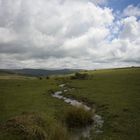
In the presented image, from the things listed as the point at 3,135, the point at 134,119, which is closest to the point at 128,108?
the point at 134,119

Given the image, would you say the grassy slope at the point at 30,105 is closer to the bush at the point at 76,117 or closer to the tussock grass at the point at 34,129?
the tussock grass at the point at 34,129

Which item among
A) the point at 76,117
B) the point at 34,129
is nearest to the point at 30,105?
the point at 76,117

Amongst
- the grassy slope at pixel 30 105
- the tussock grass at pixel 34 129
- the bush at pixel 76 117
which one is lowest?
the grassy slope at pixel 30 105

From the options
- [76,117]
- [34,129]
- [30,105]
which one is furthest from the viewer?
[30,105]

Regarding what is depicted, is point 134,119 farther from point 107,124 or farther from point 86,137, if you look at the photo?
point 86,137

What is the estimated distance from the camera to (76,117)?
25.4 metres

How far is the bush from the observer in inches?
990

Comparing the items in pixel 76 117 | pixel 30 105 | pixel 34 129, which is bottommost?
pixel 30 105

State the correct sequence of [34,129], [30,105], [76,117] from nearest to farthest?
[34,129], [76,117], [30,105]

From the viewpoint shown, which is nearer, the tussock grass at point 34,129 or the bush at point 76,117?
the tussock grass at point 34,129

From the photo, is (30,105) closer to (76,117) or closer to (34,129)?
(76,117)

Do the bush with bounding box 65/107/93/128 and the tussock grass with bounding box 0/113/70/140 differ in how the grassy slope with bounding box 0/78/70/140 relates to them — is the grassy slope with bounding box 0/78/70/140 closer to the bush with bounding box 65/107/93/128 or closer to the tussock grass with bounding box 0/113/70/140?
the tussock grass with bounding box 0/113/70/140

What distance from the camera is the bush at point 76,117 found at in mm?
25156

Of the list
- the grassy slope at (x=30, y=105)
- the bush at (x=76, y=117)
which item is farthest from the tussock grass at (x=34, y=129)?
the bush at (x=76, y=117)
